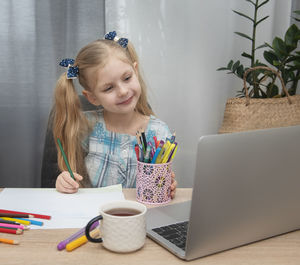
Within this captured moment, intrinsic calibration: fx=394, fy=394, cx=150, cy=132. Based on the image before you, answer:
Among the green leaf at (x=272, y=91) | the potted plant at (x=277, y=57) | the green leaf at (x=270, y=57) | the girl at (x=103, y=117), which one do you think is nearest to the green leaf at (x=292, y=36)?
the potted plant at (x=277, y=57)

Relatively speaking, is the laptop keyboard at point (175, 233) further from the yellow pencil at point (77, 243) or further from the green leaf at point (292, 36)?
the green leaf at point (292, 36)

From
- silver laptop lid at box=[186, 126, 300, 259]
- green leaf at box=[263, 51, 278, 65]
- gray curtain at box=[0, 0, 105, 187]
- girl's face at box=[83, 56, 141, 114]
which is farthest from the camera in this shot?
green leaf at box=[263, 51, 278, 65]

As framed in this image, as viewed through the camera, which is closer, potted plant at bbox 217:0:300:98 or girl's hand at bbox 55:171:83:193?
girl's hand at bbox 55:171:83:193

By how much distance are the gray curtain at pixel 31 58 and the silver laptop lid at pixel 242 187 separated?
1.32 m

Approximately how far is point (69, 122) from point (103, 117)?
0.15 m

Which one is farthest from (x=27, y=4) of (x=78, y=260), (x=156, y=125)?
(x=78, y=260)

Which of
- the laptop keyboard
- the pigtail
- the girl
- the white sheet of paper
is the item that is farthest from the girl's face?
the laptop keyboard

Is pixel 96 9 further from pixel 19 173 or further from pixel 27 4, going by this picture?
pixel 19 173

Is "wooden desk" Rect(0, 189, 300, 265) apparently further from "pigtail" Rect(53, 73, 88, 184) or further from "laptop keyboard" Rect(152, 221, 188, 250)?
"pigtail" Rect(53, 73, 88, 184)

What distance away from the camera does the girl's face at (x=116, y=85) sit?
120 centimetres

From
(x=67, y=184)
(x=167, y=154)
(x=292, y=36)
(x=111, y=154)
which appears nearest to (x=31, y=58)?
(x=111, y=154)

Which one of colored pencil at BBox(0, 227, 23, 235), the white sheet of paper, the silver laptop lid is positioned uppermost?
the silver laptop lid

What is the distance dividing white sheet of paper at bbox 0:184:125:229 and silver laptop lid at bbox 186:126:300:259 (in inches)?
11.0

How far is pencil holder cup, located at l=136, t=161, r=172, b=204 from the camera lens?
0.93 metres
